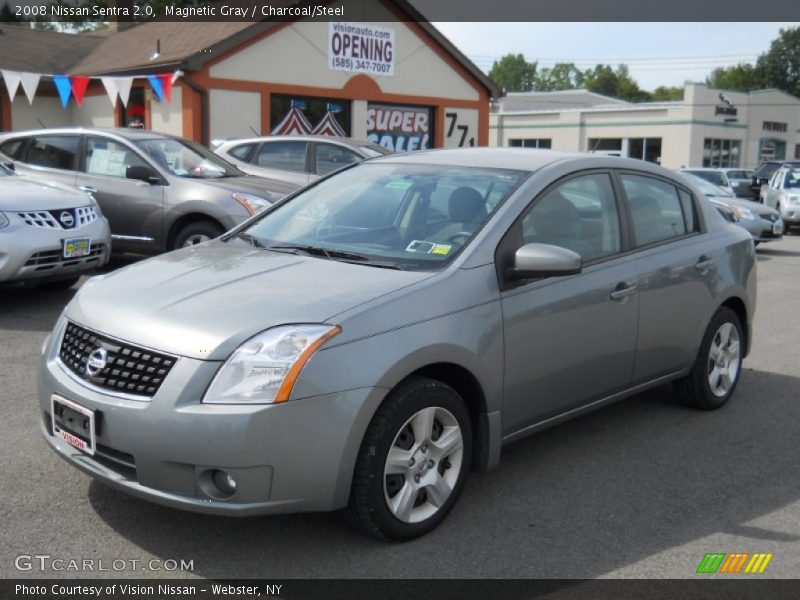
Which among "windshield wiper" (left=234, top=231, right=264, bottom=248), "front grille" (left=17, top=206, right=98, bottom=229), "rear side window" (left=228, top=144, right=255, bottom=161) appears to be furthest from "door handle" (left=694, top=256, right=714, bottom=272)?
"rear side window" (left=228, top=144, right=255, bottom=161)

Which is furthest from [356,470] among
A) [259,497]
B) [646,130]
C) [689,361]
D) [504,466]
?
[646,130]

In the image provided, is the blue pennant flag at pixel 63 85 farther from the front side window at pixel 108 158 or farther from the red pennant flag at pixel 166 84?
the front side window at pixel 108 158

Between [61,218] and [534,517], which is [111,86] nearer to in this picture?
[61,218]

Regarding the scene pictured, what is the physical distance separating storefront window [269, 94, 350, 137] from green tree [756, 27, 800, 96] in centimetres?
9593

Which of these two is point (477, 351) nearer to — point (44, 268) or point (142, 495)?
point (142, 495)

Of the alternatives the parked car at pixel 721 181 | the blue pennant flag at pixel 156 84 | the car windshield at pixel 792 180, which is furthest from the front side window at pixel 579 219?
the car windshield at pixel 792 180

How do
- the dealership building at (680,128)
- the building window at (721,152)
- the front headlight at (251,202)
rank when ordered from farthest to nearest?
the building window at (721,152) → the dealership building at (680,128) → the front headlight at (251,202)

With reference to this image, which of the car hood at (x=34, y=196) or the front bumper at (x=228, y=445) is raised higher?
the car hood at (x=34, y=196)

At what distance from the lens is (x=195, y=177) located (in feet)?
33.1

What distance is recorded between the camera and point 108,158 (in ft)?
33.9

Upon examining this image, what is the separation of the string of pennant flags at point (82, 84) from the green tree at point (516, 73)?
126025 millimetres

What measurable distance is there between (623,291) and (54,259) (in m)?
5.23

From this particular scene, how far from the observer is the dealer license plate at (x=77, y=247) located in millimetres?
7867

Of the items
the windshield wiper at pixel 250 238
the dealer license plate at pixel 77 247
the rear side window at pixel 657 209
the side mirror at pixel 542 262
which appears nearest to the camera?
the side mirror at pixel 542 262
